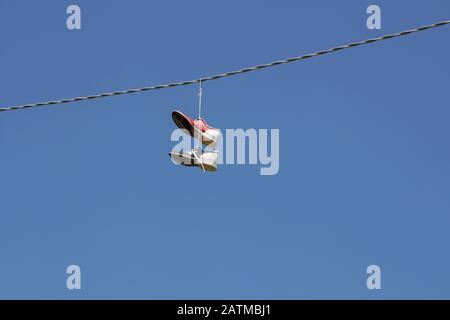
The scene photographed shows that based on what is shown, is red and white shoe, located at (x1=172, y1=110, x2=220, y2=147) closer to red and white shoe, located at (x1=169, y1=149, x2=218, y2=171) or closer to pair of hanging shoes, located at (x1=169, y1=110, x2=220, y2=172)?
pair of hanging shoes, located at (x1=169, y1=110, x2=220, y2=172)

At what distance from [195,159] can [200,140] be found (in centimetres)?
42

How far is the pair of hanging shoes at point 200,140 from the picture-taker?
11.5 meters

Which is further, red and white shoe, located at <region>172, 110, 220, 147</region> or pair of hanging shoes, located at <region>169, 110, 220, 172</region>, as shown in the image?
red and white shoe, located at <region>172, 110, 220, 147</region>

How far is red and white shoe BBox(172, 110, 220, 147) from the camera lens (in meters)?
11.7

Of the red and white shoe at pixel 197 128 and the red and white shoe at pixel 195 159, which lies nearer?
the red and white shoe at pixel 195 159

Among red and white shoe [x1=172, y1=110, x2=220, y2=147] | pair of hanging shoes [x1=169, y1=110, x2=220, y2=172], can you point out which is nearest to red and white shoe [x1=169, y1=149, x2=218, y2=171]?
pair of hanging shoes [x1=169, y1=110, x2=220, y2=172]

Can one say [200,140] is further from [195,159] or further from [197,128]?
[195,159]

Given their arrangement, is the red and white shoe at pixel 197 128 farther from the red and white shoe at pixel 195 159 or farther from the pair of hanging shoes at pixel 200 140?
the red and white shoe at pixel 195 159

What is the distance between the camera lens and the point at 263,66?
899 centimetres

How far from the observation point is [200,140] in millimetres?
11820

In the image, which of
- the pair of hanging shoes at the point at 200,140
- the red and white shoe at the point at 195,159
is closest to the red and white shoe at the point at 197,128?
the pair of hanging shoes at the point at 200,140
